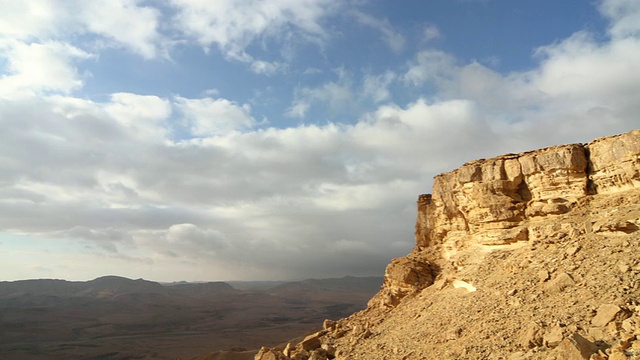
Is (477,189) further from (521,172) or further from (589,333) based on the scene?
(589,333)

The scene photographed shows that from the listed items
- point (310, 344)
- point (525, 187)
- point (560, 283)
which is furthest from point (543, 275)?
point (310, 344)

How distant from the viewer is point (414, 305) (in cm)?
1878

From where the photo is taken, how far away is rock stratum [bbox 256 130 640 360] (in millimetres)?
11117

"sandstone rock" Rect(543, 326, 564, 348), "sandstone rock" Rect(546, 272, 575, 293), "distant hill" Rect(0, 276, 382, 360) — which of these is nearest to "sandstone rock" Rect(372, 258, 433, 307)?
"sandstone rock" Rect(546, 272, 575, 293)

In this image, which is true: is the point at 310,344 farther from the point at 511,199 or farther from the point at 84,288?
the point at 84,288

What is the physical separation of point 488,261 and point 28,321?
338 ft

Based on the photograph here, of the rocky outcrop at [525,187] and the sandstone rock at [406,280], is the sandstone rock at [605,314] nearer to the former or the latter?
the rocky outcrop at [525,187]

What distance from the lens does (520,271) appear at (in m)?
15.2

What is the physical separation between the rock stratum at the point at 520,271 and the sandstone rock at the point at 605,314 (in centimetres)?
3

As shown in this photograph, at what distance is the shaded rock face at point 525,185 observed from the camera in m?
16.1

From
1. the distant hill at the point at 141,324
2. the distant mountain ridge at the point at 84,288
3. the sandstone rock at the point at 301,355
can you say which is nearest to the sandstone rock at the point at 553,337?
the sandstone rock at the point at 301,355

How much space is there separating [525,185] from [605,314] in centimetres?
912

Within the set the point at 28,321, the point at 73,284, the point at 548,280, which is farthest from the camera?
the point at 73,284

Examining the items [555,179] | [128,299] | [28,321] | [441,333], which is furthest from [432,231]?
[128,299]
